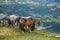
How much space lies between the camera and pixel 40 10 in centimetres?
316

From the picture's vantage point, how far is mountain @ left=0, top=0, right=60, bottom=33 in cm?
310

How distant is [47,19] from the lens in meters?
3.12

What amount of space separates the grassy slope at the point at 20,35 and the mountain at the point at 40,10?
79mm

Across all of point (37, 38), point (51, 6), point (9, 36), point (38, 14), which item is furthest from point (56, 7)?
point (9, 36)

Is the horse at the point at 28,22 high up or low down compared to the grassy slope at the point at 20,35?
up

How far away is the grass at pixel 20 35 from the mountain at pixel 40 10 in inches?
3.1

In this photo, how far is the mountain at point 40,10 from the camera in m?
3.10

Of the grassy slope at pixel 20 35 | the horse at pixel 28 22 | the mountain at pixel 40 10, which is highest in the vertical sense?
the mountain at pixel 40 10

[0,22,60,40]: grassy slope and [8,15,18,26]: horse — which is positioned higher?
[8,15,18,26]: horse

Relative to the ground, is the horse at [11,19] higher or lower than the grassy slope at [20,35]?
higher

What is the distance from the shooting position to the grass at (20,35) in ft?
10.2

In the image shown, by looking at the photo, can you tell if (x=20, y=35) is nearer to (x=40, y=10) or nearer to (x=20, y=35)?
(x=20, y=35)

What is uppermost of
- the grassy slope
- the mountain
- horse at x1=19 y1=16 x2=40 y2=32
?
the mountain

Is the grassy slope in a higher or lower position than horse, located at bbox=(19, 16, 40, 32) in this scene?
lower
